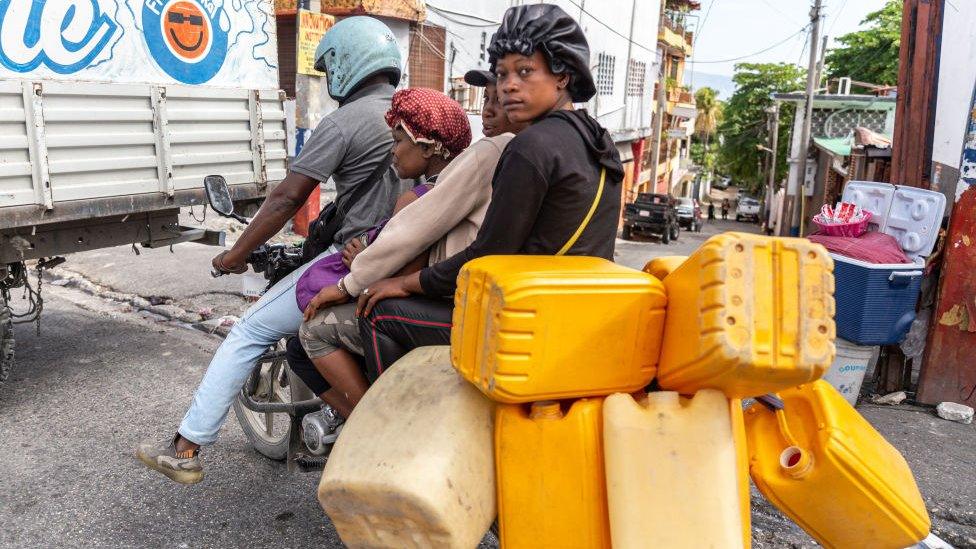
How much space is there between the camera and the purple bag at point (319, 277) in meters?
2.79

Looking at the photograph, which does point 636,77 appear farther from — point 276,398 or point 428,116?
point 428,116

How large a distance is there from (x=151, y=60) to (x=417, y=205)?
3825mm

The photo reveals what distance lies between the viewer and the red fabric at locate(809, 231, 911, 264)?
15.9ft

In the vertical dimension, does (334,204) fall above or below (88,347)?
above

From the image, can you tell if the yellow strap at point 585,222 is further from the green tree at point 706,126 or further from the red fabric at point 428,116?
the green tree at point 706,126

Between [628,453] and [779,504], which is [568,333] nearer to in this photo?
[628,453]

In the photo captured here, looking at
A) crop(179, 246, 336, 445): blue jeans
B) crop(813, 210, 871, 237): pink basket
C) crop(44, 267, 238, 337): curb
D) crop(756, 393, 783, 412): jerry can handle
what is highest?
crop(813, 210, 871, 237): pink basket

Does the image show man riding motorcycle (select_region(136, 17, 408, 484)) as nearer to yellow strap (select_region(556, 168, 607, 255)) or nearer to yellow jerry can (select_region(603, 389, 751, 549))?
yellow strap (select_region(556, 168, 607, 255))

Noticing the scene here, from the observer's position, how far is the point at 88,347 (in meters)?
5.71

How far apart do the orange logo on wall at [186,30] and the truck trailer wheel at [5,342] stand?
6.87 feet

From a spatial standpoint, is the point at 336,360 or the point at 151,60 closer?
the point at 336,360

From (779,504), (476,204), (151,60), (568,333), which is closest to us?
(568,333)

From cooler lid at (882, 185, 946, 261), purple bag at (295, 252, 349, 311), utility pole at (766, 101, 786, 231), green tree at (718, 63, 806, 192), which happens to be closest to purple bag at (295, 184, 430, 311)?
purple bag at (295, 252, 349, 311)

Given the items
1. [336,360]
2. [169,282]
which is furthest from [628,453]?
[169,282]
